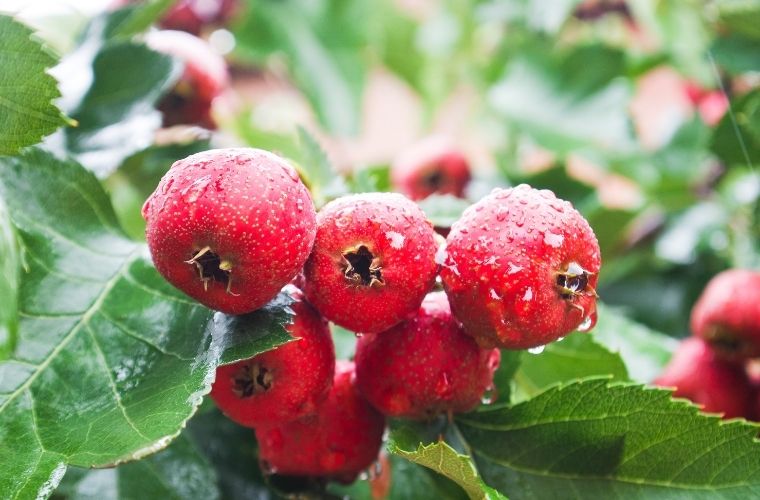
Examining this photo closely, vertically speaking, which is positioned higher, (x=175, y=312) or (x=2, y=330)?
(x=2, y=330)

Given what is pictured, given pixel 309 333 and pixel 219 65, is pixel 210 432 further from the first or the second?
pixel 219 65

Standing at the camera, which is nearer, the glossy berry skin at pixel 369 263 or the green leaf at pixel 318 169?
the glossy berry skin at pixel 369 263

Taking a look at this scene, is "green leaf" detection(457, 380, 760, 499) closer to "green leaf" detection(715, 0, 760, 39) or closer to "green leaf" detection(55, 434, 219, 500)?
"green leaf" detection(55, 434, 219, 500)

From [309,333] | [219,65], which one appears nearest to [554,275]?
[309,333]

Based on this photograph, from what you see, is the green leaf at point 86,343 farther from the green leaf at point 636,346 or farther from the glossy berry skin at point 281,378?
the green leaf at point 636,346

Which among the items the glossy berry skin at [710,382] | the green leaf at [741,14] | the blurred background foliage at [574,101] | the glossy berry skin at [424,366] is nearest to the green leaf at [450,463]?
the glossy berry skin at [424,366]

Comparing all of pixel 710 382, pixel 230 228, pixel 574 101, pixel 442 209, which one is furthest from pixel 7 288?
pixel 574 101

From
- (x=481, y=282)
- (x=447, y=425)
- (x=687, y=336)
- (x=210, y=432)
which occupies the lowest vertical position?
(x=687, y=336)
